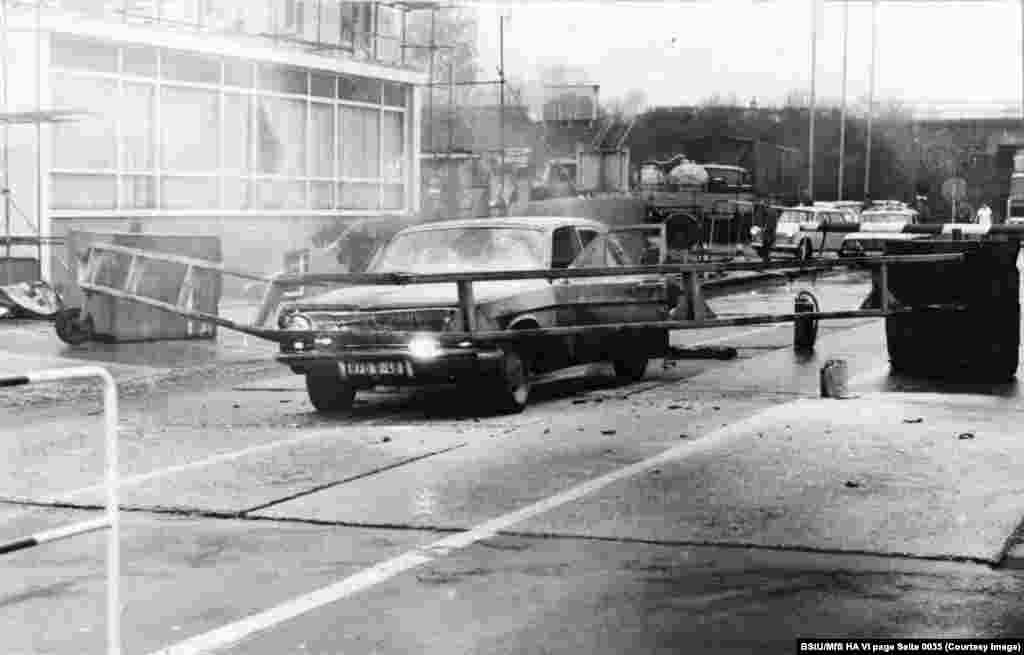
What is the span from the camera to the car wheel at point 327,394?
11.8 m

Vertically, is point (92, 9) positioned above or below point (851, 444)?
above

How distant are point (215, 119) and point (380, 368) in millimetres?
17561

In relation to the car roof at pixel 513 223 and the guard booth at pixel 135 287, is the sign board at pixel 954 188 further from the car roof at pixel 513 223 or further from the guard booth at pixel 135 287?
the car roof at pixel 513 223

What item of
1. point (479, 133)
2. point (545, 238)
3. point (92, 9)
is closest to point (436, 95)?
point (479, 133)

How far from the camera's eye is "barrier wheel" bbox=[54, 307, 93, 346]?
1712cm

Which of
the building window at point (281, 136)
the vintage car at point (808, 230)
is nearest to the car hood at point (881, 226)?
the vintage car at point (808, 230)

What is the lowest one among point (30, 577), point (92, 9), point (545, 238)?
point (30, 577)

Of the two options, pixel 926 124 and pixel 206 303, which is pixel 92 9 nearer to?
pixel 206 303

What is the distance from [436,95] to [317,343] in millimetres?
40338

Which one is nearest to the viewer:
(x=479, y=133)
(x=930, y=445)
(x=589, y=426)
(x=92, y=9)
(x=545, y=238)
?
(x=930, y=445)

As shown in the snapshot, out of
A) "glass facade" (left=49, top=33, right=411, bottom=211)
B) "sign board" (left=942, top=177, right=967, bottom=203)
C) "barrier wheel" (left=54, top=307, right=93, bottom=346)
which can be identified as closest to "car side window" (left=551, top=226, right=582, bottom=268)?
"barrier wheel" (left=54, top=307, right=93, bottom=346)

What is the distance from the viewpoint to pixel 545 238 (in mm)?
12492

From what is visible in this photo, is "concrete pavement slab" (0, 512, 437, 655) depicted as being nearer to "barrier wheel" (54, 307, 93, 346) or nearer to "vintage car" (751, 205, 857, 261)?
"barrier wheel" (54, 307, 93, 346)

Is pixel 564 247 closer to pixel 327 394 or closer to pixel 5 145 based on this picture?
pixel 327 394
